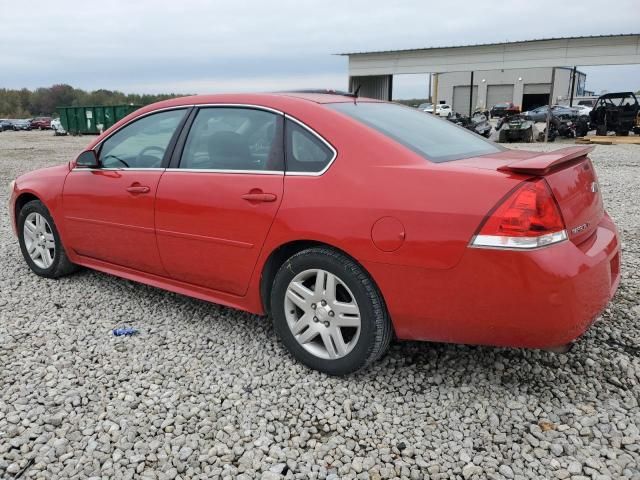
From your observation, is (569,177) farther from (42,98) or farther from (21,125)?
(42,98)

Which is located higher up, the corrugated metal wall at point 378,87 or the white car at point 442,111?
the corrugated metal wall at point 378,87

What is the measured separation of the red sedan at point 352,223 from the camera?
238cm

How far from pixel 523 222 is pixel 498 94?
61700mm

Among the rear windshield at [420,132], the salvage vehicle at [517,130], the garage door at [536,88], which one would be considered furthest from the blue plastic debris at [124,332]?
the garage door at [536,88]

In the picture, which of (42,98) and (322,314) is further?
(42,98)


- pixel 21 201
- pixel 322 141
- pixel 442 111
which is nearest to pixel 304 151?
pixel 322 141

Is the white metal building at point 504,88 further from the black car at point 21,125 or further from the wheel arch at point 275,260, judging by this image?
the wheel arch at point 275,260

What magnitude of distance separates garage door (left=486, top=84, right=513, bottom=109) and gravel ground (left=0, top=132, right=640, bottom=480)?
5972 centimetres

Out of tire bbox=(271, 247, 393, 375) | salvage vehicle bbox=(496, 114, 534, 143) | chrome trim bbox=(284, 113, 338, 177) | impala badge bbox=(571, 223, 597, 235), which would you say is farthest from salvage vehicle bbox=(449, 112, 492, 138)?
tire bbox=(271, 247, 393, 375)

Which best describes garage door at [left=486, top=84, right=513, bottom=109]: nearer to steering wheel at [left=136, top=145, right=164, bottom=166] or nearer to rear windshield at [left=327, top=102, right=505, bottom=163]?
rear windshield at [left=327, top=102, right=505, bottom=163]

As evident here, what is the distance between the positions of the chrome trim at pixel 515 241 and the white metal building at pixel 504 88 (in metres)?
57.5

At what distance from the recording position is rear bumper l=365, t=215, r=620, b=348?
233 centimetres

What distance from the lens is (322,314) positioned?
2.91m

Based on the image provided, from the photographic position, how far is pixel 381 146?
109 inches
